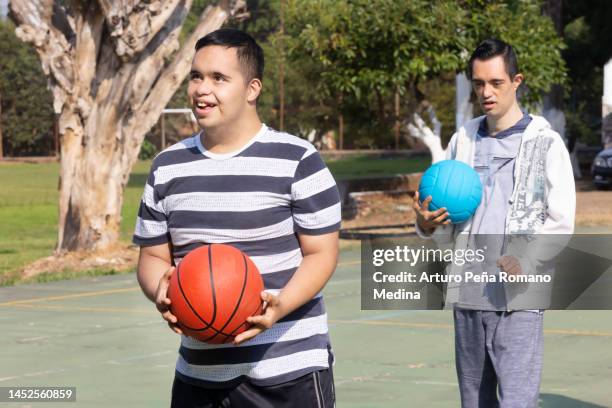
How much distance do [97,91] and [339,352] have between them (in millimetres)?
9290

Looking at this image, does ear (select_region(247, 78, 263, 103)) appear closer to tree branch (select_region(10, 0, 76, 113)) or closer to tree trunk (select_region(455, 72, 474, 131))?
tree branch (select_region(10, 0, 76, 113))

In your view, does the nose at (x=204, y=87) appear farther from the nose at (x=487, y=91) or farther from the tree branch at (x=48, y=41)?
the tree branch at (x=48, y=41)

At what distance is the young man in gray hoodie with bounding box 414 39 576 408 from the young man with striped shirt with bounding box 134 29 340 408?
1295 mm

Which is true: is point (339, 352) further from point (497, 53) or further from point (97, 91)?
point (97, 91)

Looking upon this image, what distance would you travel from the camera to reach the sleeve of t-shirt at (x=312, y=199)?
4.46m

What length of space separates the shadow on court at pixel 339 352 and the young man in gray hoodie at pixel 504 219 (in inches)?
102

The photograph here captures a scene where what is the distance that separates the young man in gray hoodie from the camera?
Answer: 18.3ft

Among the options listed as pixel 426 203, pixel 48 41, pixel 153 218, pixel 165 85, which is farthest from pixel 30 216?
pixel 153 218

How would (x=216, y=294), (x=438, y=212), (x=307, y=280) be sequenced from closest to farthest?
1. (x=216, y=294)
2. (x=307, y=280)
3. (x=438, y=212)

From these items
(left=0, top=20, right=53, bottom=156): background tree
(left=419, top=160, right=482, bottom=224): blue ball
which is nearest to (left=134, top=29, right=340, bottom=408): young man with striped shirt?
(left=419, top=160, right=482, bottom=224): blue ball

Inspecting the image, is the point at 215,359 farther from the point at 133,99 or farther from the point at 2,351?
the point at 133,99

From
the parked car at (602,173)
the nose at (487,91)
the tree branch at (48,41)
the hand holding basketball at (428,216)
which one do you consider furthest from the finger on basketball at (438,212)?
the parked car at (602,173)

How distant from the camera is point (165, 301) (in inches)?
170

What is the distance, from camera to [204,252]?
434cm
